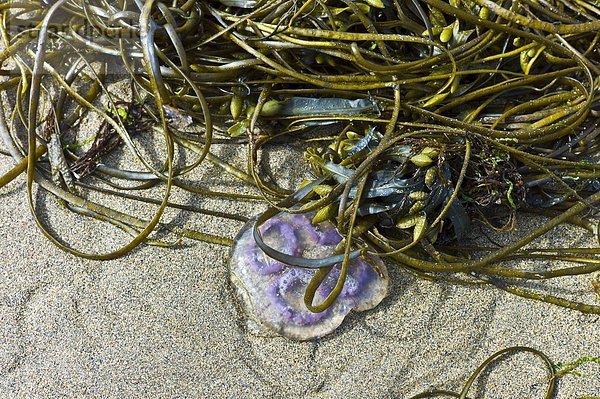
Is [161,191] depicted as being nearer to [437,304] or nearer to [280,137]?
[280,137]

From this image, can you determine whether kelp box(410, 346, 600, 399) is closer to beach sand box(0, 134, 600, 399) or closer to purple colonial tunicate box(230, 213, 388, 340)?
beach sand box(0, 134, 600, 399)

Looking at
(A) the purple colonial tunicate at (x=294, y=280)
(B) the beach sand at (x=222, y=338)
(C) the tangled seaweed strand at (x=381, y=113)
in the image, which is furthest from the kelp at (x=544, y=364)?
(A) the purple colonial tunicate at (x=294, y=280)

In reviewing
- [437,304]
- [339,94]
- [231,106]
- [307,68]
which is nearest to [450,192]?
[437,304]

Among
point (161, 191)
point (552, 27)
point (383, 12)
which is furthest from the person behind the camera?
point (161, 191)

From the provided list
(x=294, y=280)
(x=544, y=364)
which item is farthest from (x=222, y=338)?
(x=544, y=364)

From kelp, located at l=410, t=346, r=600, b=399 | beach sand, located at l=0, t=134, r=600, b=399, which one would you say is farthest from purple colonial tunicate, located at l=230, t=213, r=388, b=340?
kelp, located at l=410, t=346, r=600, b=399

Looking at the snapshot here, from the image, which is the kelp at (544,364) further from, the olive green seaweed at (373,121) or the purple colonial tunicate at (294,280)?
the purple colonial tunicate at (294,280)
